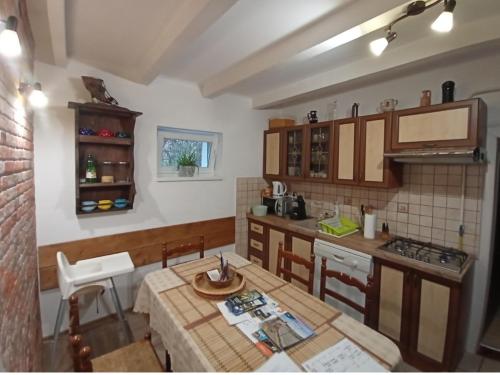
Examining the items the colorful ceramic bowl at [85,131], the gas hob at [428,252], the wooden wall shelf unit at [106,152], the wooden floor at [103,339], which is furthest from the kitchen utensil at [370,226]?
the colorful ceramic bowl at [85,131]

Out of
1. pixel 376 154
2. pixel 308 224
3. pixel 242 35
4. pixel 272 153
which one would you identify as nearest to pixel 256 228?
pixel 308 224

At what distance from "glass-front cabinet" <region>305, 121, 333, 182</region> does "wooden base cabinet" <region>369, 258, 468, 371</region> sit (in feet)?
3.40

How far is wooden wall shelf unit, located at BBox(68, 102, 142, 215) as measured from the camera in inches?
78.5

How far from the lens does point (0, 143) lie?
0.96 m

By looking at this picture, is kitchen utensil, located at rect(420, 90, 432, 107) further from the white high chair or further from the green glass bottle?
the green glass bottle

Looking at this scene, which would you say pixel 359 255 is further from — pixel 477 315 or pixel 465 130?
pixel 465 130

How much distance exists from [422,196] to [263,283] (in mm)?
1612

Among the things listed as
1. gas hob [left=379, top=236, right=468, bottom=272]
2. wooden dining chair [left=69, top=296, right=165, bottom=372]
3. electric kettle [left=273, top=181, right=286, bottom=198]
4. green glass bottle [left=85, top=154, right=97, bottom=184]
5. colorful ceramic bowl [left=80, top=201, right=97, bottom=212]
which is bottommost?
wooden dining chair [left=69, top=296, right=165, bottom=372]

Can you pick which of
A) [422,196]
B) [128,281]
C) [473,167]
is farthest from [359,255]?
[128,281]

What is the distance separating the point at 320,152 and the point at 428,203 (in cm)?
108

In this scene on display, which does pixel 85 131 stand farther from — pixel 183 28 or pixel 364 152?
pixel 364 152

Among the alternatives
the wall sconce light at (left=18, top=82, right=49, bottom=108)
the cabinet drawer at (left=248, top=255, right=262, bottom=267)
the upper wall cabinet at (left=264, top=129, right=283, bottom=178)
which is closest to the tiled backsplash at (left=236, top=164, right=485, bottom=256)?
the upper wall cabinet at (left=264, top=129, right=283, bottom=178)

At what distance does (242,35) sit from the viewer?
1625 millimetres

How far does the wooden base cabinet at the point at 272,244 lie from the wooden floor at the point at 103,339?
53.8 inches
